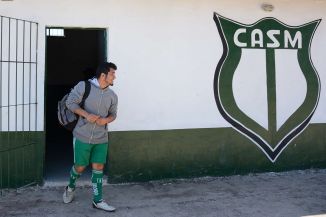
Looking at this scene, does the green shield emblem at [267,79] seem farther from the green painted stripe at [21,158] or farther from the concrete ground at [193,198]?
the green painted stripe at [21,158]

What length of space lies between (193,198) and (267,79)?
235cm

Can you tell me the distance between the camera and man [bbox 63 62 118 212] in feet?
15.8

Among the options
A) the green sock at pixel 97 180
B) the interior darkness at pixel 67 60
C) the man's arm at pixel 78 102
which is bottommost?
the green sock at pixel 97 180

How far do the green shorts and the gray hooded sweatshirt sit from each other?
0.20ft

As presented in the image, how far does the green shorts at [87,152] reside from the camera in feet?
16.1

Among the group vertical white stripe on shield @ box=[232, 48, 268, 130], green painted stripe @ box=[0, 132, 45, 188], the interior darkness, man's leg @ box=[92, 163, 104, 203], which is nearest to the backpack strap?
man's leg @ box=[92, 163, 104, 203]

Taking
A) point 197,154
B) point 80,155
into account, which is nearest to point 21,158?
point 80,155

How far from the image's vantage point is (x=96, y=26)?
5.93 meters

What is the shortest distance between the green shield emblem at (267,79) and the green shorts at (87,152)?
7.46 ft

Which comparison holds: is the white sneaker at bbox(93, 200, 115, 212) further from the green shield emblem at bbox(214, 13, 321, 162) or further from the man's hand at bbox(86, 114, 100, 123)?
the green shield emblem at bbox(214, 13, 321, 162)

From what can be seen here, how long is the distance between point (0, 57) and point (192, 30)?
2685 millimetres

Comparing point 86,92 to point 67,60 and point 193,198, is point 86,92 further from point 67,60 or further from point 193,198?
point 67,60

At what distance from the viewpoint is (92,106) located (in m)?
4.86

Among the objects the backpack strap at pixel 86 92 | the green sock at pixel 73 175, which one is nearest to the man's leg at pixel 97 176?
the green sock at pixel 73 175
